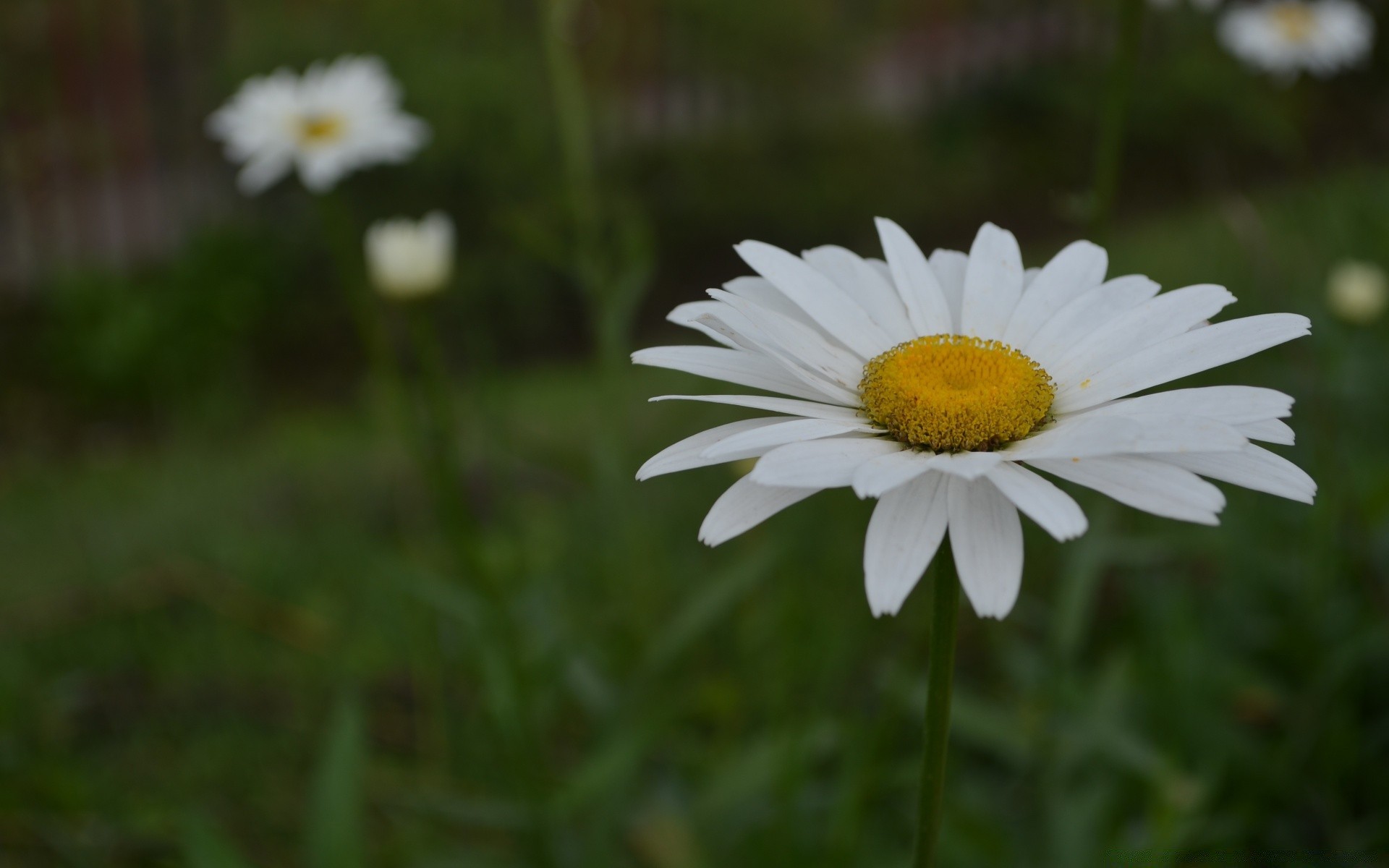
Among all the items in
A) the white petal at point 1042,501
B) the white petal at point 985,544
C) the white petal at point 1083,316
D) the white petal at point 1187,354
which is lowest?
the white petal at point 985,544

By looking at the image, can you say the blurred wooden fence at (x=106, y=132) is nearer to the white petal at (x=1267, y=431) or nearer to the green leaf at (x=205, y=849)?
the green leaf at (x=205, y=849)

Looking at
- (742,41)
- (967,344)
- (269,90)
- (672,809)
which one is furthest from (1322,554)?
(742,41)

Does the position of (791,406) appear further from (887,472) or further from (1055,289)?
(1055,289)

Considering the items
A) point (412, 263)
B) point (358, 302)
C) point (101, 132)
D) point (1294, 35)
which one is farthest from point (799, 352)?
point (101, 132)

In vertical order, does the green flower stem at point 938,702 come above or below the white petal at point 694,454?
below

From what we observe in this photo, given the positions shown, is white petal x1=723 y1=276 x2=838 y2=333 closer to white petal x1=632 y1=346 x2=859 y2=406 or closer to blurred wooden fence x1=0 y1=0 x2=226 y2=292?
white petal x1=632 y1=346 x2=859 y2=406

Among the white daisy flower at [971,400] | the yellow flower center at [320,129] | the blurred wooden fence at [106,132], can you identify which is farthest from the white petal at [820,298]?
the blurred wooden fence at [106,132]

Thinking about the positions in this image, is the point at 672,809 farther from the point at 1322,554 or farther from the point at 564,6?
the point at 564,6
